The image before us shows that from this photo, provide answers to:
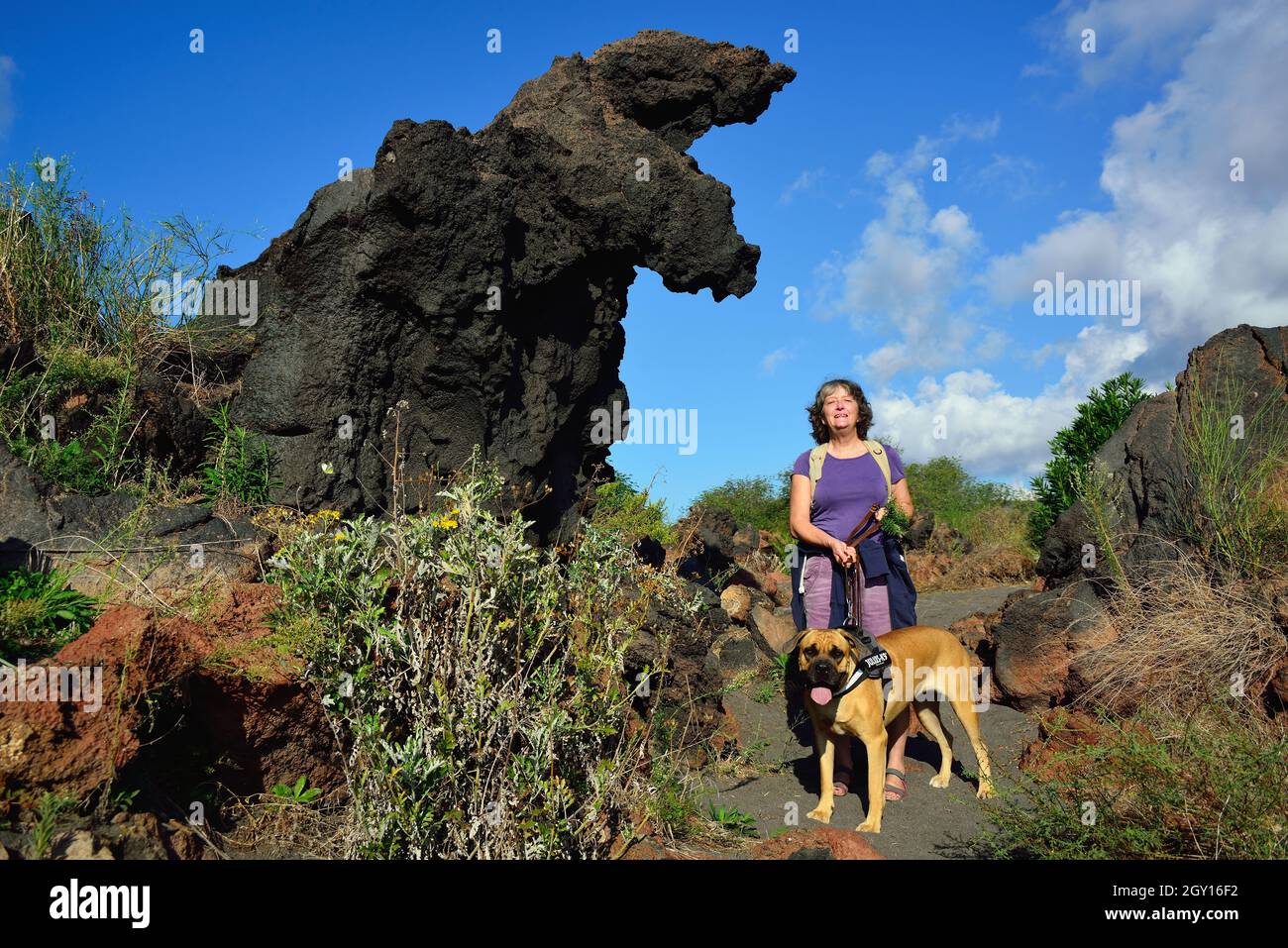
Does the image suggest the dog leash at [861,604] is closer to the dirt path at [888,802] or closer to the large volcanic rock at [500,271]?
the dirt path at [888,802]

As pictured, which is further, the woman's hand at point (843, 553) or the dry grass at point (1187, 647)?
the dry grass at point (1187, 647)

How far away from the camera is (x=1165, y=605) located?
676cm

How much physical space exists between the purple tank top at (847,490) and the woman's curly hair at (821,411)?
0.94 ft

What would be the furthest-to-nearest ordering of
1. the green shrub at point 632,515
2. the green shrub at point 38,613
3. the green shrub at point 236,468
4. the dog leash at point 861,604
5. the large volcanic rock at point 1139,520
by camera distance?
1. the green shrub at point 632,515
2. the large volcanic rock at point 1139,520
3. the green shrub at point 236,468
4. the dog leash at point 861,604
5. the green shrub at point 38,613

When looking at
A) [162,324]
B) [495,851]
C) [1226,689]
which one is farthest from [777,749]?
[162,324]

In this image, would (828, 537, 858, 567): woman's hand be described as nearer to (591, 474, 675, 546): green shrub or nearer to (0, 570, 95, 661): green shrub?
(591, 474, 675, 546): green shrub

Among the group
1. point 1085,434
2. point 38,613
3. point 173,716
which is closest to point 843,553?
→ point 173,716

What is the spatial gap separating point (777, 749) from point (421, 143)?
5.59m

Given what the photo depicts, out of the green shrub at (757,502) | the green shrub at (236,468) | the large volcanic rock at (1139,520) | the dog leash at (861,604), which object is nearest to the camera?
the dog leash at (861,604)

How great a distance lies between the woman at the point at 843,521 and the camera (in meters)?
6.00

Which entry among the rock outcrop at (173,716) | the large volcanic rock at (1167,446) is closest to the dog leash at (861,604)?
the large volcanic rock at (1167,446)

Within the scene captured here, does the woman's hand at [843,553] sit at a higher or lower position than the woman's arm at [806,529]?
lower

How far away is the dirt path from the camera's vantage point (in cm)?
522

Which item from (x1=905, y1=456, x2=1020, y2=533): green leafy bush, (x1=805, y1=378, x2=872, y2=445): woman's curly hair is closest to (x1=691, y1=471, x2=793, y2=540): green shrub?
(x1=905, y1=456, x2=1020, y2=533): green leafy bush
